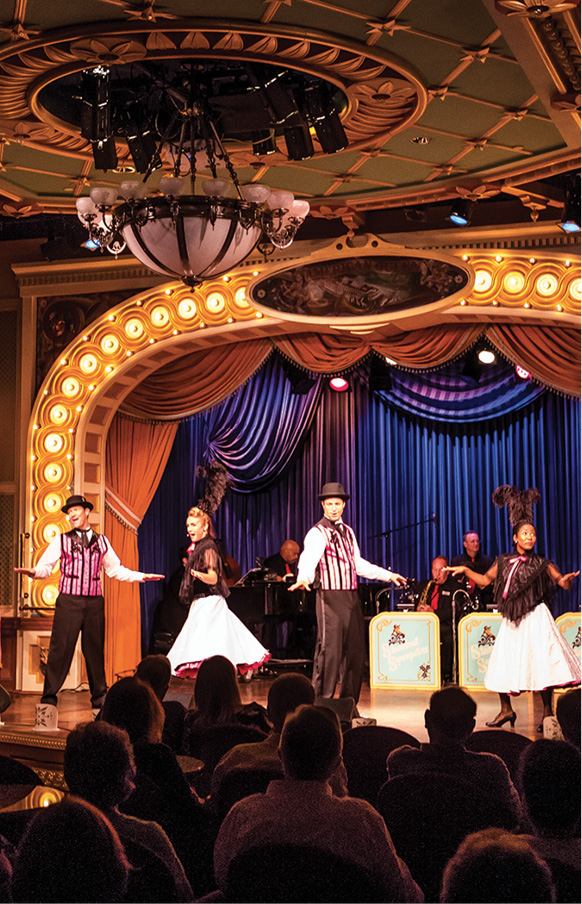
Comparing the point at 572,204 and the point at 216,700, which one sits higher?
the point at 572,204

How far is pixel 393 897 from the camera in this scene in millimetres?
1674

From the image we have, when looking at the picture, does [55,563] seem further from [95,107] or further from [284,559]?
[284,559]

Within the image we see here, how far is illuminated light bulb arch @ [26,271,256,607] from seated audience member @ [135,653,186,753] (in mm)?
5457

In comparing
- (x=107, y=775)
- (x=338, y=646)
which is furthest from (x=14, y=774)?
(x=338, y=646)

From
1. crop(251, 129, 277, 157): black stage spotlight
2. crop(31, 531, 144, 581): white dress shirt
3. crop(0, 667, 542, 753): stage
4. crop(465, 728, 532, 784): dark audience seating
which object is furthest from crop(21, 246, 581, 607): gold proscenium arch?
crop(465, 728, 532, 784): dark audience seating

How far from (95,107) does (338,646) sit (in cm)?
349

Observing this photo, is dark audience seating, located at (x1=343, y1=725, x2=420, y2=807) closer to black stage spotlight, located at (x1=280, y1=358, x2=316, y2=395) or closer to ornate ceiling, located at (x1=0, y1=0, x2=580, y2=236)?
ornate ceiling, located at (x1=0, y1=0, x2=580, y2=236)

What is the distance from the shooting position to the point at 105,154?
607cm

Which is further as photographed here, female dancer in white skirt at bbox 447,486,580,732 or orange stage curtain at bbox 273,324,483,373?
orange stage curtain at bbox 273,324,483,373

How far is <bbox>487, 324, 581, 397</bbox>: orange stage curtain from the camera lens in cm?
869

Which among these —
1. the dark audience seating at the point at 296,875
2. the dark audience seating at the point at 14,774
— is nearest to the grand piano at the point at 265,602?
the dark audience seating at the point at 14,774

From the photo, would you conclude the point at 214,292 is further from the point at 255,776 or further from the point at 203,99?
the point at 255,776

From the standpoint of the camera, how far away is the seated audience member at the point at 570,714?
268cm

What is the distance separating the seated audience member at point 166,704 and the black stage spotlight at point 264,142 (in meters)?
3.63
